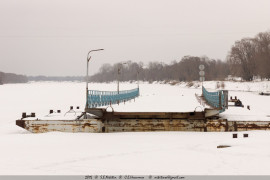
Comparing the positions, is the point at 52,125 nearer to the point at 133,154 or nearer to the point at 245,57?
the point at 133,154

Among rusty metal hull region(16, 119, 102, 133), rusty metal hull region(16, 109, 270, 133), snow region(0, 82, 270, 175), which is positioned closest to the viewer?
snow region(0, 82, 270, 175)

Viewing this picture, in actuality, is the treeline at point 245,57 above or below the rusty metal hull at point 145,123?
above

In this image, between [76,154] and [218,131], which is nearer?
[76,154]

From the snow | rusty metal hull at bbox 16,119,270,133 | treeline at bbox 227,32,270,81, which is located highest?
treeline at bbox 227,32,270,81

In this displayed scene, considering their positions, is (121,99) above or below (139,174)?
above

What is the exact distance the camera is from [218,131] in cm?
1858

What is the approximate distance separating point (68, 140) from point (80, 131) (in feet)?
8.44

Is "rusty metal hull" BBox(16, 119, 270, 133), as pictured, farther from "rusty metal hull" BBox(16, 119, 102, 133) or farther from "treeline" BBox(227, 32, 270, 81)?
"treeline" BBox(227, 32, 270, 81)

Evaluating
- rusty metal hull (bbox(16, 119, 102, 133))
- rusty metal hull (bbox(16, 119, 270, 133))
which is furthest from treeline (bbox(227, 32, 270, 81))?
rusty metal hull (bbox(16, 119, 102, 133))

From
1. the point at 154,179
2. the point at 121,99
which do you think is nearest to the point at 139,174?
the point at 154,179

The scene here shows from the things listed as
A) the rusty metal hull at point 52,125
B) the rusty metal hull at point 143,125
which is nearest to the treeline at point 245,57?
the rusty metal hull at point 143,125

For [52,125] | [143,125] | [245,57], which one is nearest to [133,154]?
[143,125]

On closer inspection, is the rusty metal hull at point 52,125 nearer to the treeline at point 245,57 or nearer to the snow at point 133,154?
the snow at point 133,154

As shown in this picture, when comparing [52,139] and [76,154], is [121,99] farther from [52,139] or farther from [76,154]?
[76,154]
